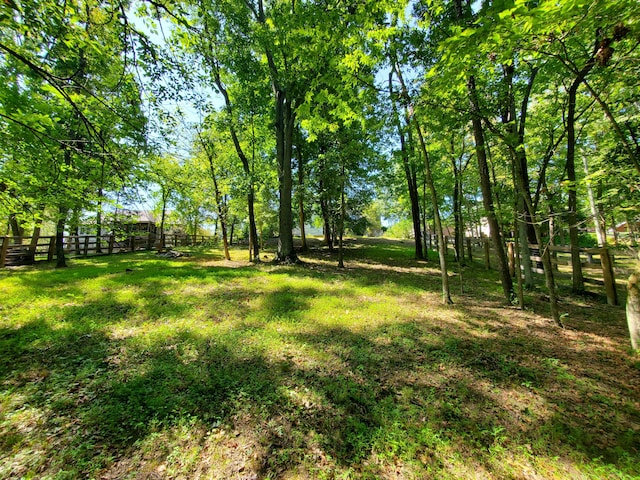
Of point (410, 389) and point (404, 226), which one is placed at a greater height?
point (404, 226)

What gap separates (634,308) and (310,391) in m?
4.45

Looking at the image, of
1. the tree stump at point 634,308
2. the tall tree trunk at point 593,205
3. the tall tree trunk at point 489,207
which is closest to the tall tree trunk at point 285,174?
the tall tree trunk at point 489,207

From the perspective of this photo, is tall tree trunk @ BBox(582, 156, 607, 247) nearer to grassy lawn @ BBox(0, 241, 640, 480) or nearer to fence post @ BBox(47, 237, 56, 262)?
grassy lawn @ BBox(0, 241, 640, 480)

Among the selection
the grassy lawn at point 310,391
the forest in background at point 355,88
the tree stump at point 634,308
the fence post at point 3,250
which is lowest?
the grassy lawn at point 310,391

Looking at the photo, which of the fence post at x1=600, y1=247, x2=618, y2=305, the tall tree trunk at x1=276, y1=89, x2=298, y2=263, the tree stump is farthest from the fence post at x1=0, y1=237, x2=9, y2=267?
the fence post at x1=600, y1=247, x2=618, y2=305

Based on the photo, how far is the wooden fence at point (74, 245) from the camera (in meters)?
9.98

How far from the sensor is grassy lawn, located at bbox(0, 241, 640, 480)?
6.51 feet

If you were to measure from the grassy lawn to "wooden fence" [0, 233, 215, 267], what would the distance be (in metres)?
3.69

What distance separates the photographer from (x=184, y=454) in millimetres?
2055

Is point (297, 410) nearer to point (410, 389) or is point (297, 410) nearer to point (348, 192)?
point (410, 389)

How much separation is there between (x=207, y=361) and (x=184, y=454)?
56.1 inches

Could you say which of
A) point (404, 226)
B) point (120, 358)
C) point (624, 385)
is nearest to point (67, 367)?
point (120, 358)

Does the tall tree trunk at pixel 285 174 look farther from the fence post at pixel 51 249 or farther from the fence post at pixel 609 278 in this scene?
the fence post at pixel 51 249

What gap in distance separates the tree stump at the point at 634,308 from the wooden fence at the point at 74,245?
9577 millimetres
